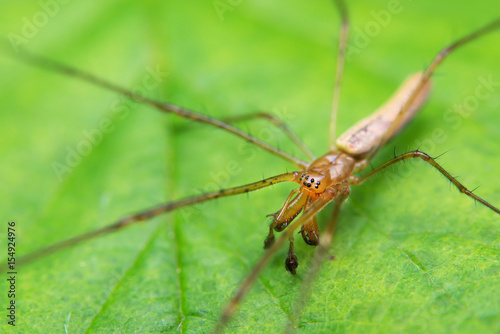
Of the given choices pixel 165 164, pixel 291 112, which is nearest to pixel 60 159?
pixel 165 164

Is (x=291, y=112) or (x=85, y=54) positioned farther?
(x=85, y=54)

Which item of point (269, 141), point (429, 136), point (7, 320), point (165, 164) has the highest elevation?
point (429, 136)

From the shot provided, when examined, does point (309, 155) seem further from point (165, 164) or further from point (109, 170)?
point (109, 170)

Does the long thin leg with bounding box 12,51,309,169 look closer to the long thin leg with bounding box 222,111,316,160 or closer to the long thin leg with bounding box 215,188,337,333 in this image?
the long thin leg with bounding box 222,111,316,160

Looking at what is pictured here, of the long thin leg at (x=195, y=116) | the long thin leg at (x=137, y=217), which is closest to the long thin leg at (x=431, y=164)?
the long thin leg at (x=195, y=116)

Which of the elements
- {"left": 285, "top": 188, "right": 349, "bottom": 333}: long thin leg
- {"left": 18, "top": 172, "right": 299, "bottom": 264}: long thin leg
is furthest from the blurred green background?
{"left": 18, "top": 172, "right": 299, "bottom": 264}: long thin leg

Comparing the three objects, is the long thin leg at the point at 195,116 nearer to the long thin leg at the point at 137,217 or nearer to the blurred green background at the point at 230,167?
the blurred green background at the point at 230,167

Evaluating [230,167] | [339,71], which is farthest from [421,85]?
[230,167]

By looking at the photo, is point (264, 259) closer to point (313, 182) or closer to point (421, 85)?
point (313, 182)
